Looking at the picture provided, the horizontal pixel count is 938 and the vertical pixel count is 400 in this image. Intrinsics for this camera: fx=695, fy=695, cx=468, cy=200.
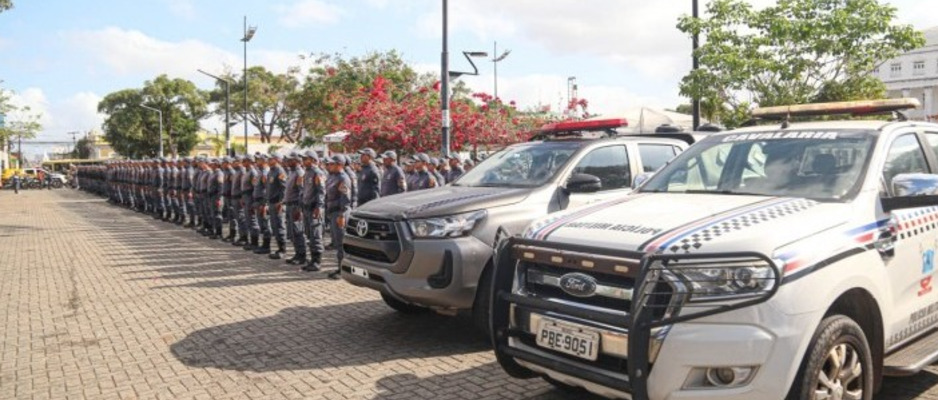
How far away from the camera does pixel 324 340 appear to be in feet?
20.4

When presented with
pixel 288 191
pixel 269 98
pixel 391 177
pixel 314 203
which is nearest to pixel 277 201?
pixel 288 191

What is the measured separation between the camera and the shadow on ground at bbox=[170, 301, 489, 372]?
561 centimetres

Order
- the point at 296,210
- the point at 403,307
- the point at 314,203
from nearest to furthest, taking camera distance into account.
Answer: the point at 403,307
the point at 314,203
the point at 296,210

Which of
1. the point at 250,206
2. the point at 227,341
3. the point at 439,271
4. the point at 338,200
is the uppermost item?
the point at 338,200

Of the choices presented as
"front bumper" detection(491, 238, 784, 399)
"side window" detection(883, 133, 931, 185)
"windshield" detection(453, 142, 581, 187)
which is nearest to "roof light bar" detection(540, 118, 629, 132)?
"windshield" detection(453, 142, 581, 187)

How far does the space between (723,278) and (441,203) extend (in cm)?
304

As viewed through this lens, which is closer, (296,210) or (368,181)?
(368,181)

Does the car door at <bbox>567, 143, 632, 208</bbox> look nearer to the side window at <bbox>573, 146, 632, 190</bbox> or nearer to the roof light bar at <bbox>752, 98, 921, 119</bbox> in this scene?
the side window at <bbox>573, 146, 632, 190</bbox>

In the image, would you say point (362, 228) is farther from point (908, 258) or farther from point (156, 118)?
point (156, 118)

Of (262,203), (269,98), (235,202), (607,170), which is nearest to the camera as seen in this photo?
(607,170)

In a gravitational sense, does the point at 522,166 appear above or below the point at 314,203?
above

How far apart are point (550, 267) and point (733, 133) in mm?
2000

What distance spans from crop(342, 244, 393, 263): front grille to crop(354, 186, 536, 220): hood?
31 centimetres

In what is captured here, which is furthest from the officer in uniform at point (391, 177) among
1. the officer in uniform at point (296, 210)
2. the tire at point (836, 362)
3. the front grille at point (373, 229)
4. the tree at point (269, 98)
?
the tree at point (269, 98)
